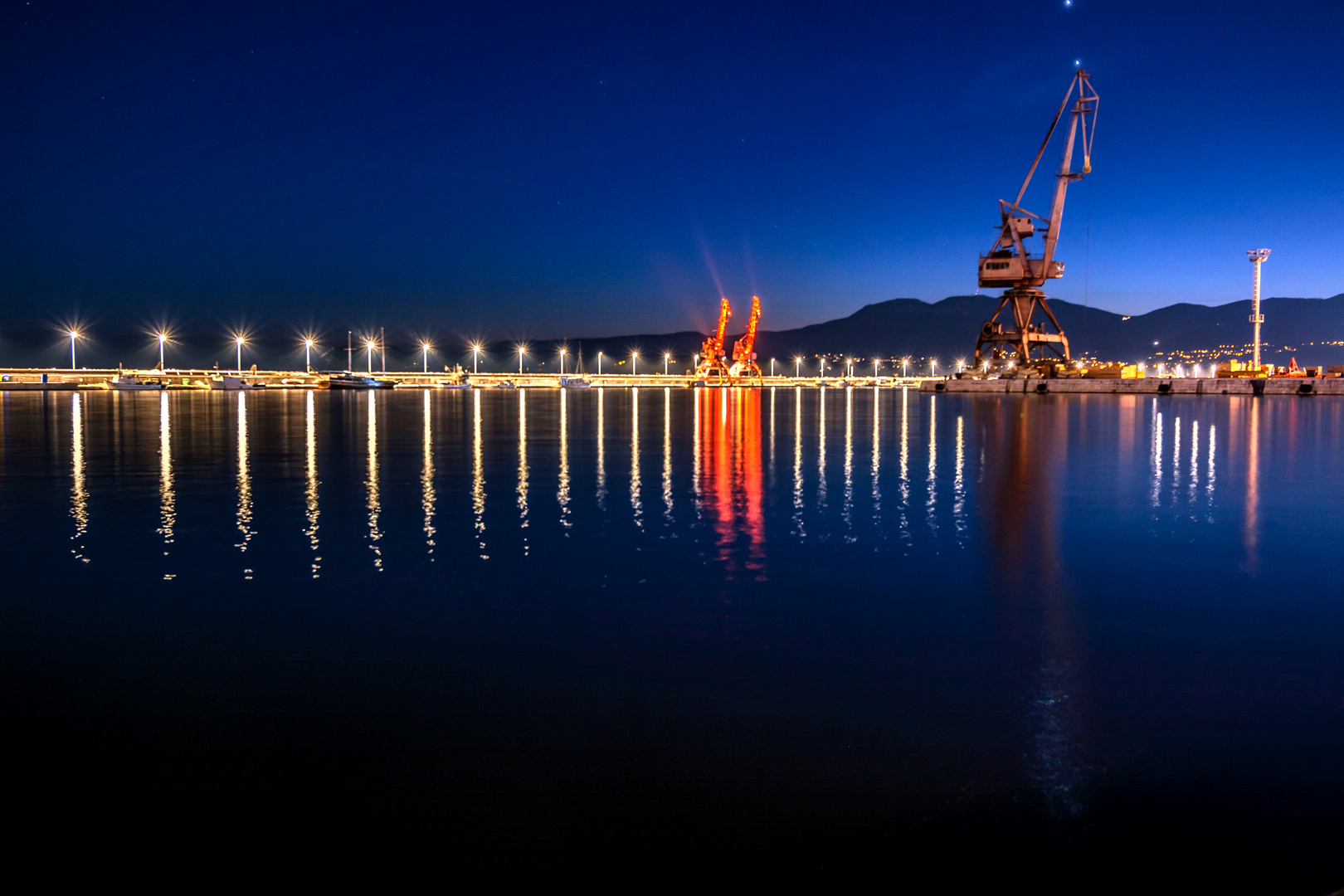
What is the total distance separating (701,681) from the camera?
16.3 feet

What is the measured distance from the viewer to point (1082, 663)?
527cm

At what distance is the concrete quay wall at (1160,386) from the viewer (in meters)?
67.8

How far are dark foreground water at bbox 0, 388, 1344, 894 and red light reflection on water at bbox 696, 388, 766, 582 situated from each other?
9 cm

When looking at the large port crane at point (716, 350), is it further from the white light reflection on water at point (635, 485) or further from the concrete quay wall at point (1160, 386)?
the white light reflection on water at point (635, 485)

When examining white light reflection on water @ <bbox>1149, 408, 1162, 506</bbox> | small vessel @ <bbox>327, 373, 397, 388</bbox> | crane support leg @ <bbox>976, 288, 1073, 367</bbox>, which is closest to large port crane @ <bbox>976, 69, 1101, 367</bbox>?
crane support leg @ <bbox>976, 288, 1073, 367</bbox>

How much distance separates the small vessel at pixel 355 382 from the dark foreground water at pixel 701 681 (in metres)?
119

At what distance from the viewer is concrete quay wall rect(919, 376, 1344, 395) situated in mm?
67812

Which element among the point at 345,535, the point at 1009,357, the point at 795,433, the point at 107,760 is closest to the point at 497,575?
the point at 345,535

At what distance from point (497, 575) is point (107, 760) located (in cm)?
382

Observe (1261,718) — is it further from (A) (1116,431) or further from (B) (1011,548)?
(A) (1116,431)

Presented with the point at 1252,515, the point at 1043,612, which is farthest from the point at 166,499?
the point at 1252,515

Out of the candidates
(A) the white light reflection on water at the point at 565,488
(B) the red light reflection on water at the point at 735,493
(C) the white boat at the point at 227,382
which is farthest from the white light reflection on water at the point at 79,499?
(C) the white boat at the point at 227,382

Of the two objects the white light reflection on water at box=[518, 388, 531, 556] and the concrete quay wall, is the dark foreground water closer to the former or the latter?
the white light reflection on water at box=[518, 388, 531, 556]

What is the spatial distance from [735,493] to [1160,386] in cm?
7300
